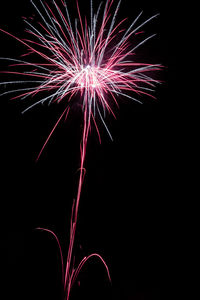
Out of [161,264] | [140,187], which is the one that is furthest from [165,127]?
[161,264]

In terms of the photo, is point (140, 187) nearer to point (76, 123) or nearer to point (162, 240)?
point (162, 240)

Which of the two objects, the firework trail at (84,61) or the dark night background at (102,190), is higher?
the firework trail at (84,61)

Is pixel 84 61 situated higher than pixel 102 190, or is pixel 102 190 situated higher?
pixel 84 61

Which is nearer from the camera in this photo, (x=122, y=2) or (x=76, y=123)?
(x=122, y=2)

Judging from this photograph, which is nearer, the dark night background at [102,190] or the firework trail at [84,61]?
the firework trail at [84,61]
